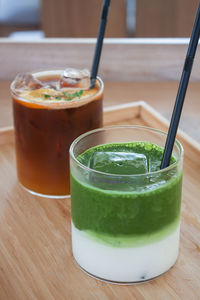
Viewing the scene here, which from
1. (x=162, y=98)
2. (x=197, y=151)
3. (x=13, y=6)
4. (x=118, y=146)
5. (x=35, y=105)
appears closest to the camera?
(x=118, y=146)

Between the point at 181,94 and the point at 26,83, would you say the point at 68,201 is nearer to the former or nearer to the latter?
the point at 26,83

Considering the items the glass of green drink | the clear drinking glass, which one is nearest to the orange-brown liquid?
the clear drinking glass

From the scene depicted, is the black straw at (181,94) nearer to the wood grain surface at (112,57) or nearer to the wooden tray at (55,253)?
the wooden tray at (55,253)

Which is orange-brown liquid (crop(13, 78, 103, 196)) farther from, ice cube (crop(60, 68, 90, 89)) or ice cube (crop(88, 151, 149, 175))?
ice cube (crop(88, 151, 149, 175))

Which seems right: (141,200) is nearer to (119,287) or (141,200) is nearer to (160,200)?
(160,200)

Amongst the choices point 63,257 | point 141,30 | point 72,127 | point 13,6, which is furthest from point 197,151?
point 13,6

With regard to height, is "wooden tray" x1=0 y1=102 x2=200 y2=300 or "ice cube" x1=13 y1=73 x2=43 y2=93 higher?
"ice cube" x1=13 y1=73 x2=43 y2=93

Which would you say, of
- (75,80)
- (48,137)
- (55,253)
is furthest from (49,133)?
(55,253)
